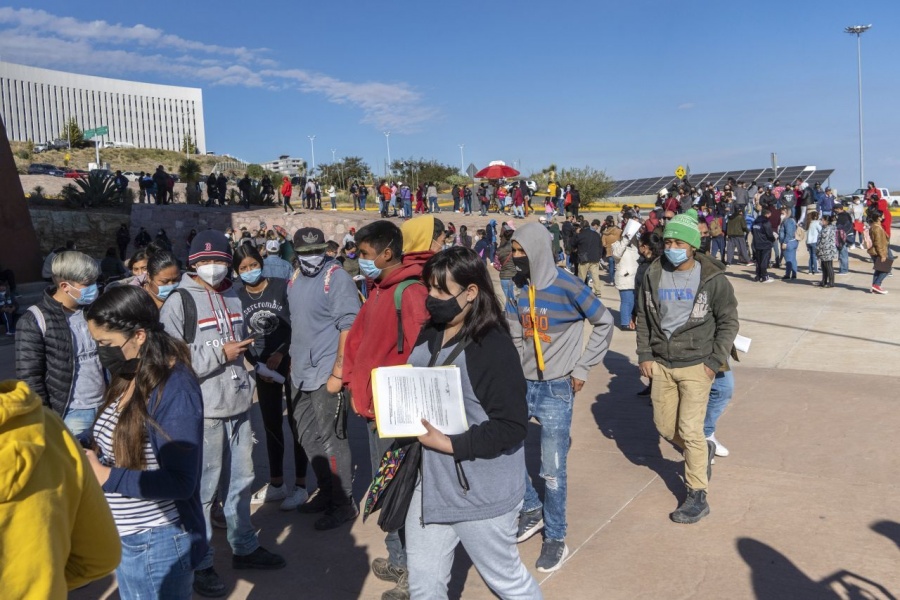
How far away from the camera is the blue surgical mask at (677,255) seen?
15.6ft

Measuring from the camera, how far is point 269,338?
5.33 meters

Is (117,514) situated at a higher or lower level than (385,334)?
lower

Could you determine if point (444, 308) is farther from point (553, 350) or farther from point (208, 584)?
point (208, 584)

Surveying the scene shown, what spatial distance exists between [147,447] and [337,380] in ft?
6.45

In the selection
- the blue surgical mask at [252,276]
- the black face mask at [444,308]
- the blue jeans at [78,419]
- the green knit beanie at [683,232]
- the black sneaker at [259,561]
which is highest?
the green knit beanie at [683,232]

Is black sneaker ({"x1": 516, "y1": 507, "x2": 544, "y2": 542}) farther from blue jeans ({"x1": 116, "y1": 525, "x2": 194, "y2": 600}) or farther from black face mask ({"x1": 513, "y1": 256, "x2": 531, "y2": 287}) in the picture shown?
blue jeans ({"x1": 116, "y1": 525, "x2": 194, "y2": 600})

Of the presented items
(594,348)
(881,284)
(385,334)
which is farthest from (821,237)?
(385,334)

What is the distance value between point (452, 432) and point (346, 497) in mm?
2470

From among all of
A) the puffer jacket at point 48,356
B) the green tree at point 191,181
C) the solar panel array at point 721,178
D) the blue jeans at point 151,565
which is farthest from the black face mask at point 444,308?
the green tree at point 191,181

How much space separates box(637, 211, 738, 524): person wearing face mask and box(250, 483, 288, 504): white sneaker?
274 centimetres

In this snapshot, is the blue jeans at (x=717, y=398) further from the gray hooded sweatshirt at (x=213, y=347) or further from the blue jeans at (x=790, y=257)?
the blue jeans at (x=790, y=257)

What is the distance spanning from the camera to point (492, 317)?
2.92 meters

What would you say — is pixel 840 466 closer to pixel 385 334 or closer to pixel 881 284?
pixel 385 334

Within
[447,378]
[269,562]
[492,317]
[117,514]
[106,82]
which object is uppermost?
[106,82]
